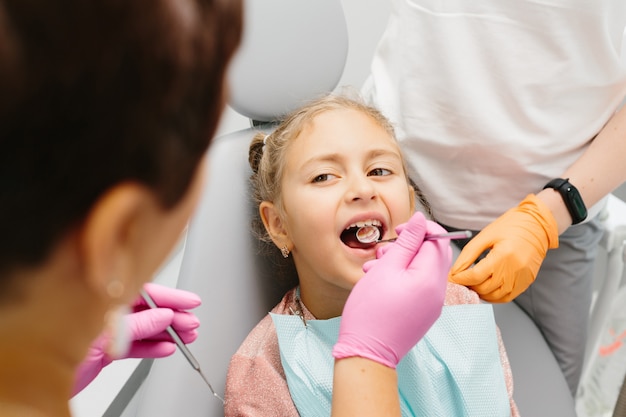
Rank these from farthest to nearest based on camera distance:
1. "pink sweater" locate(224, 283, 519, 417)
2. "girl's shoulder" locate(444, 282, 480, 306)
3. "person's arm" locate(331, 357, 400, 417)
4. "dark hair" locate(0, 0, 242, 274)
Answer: "girl's shoulder" locate(444, 282, 480, 306), "pink sweater" locate(224, 283, 519, 417), "person's arm" locate(331, 357, 400, 417), "dark hair" locate(0, 0, 242, 274)

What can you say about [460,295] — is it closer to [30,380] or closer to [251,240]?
[251,240]

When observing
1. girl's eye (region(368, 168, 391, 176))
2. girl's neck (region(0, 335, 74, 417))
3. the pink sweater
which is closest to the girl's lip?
girl's eye (region(368, 168, 391, 176))

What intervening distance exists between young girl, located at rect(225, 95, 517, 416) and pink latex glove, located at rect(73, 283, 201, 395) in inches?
7.6

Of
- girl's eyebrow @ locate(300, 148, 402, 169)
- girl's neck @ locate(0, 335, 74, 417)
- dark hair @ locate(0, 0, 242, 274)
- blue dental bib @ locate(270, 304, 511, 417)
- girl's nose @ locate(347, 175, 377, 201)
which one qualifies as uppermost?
dark hair @ locate(0, 0, 242, 274)

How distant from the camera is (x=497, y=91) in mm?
1355

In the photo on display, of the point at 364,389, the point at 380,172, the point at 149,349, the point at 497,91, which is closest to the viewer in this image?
the point at 364,389

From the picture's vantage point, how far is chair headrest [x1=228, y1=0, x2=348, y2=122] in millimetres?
1443

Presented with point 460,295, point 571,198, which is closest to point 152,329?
point 460,295

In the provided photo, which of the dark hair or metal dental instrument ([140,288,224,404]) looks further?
metal dental instrument ([140,288,224,404])

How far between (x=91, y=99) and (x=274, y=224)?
0.99m

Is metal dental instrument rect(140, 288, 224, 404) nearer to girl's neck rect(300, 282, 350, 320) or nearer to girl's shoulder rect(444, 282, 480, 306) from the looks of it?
girl's neck rect(300, 282, 350, 320)

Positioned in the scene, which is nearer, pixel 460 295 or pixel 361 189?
pixel 361 189

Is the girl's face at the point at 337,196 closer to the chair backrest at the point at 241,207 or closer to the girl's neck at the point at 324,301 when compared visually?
the girl's neck at the point at 324,301

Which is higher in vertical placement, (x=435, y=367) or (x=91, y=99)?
(x=91, y=99)
